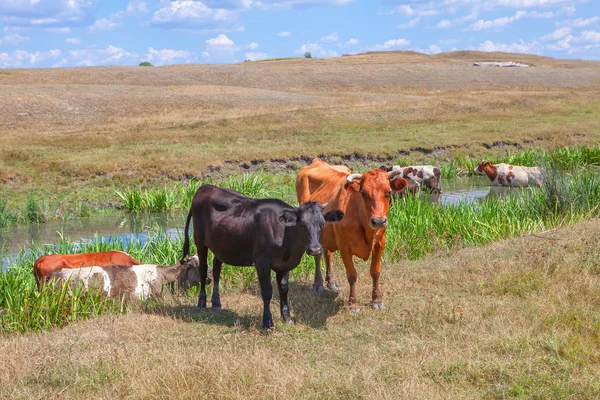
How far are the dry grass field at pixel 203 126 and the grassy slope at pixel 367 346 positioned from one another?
13.5 meters

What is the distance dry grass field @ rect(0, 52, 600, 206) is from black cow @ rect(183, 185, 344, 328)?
41.5ft

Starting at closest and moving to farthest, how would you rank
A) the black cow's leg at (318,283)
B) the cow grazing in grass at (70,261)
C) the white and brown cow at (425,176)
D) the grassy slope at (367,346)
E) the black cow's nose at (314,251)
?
the grassy slope at (367,346) → the black cow's nose at (314,251) → the cow grazing in grass at (70,261) → the black cow's leg at (318,283) → the white and brown cow at (425,176)

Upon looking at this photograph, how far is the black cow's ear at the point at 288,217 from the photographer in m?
8.30

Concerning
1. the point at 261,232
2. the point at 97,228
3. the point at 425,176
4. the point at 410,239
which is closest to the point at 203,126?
the point at 425,176

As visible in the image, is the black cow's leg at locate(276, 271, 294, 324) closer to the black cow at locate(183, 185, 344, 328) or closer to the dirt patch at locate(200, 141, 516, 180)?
the black cow at locate(183, 185, 344, 328)

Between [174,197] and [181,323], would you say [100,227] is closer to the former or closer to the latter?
[174,197]

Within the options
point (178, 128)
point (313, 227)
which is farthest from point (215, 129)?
point (313, 227)

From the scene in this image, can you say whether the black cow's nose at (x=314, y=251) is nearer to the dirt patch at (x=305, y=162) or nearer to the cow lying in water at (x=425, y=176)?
the cow lying in water at (x=425, y=176)

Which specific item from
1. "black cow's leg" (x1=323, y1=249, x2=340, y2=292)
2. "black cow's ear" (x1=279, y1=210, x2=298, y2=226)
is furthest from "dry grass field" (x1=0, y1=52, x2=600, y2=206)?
"black cow's ear" (x1=279, y1=210, x2=298, y2=226)

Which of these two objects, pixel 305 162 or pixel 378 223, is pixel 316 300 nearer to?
pixel 378 223

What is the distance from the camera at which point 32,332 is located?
9.06 meters

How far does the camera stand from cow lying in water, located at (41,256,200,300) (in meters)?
9.84

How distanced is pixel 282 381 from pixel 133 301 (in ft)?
14.3

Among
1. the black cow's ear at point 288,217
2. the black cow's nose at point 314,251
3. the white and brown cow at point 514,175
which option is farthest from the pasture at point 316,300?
the white and brown cow at point 514,175
